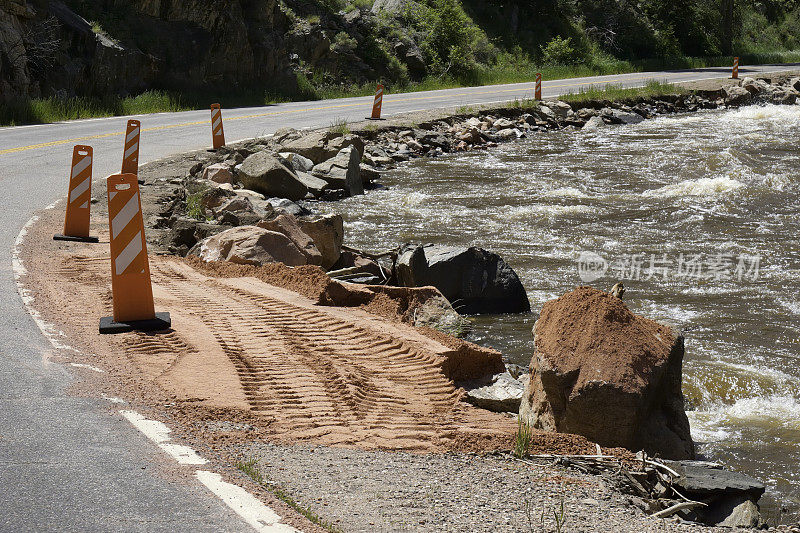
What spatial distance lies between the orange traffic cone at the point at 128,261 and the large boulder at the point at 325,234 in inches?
150

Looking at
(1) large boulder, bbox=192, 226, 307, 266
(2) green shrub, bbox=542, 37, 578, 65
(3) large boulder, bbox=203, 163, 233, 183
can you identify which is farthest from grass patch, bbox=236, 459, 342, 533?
(2) green shrub, bbox=542, 37, 578, 65

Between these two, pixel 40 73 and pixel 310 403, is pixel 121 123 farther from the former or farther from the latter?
pixel 310 403

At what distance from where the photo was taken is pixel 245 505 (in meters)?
4.13

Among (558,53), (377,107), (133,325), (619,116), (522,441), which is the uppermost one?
(558,53)

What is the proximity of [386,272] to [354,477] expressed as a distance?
6.55m

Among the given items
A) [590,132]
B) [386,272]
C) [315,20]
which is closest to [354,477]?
[386,272]

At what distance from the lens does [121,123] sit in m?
23.2

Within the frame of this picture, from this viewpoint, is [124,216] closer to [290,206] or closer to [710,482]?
[710,482]

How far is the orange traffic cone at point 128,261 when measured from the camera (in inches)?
293

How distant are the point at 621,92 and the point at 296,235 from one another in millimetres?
23724

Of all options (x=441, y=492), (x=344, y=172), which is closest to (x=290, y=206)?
(x=344, y=172)

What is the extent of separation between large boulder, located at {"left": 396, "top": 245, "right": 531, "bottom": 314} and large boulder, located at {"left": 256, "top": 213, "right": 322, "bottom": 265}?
3.75 ft
